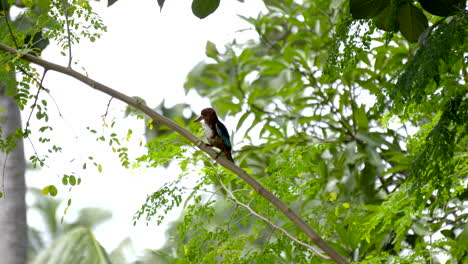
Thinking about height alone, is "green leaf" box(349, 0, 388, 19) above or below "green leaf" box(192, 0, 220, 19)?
below

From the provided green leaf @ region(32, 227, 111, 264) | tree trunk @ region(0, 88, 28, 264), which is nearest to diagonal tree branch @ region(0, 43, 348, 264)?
tree trunk @ region(0, 88, 28, 264)

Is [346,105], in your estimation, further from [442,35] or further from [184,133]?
[442,35]

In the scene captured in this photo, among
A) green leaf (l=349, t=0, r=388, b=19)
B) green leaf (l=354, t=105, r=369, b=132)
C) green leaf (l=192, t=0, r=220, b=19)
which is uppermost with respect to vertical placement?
green leaf (l=354, t=105, r=369, b=132)

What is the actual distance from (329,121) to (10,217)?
1124 mm

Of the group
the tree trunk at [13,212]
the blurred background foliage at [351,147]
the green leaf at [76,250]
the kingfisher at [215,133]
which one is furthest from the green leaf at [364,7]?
the green leaf at [76,250]

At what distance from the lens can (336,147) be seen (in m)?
1.87

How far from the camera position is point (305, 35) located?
1859 mm

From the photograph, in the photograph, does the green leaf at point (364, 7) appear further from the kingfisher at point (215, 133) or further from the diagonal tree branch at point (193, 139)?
the kingfisher at point (215, 133)

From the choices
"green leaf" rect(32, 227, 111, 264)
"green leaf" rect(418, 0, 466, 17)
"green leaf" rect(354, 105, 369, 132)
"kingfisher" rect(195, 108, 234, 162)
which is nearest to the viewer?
"green leaf" rect(418, 0, 466, 17)

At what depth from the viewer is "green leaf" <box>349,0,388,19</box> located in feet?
2.13

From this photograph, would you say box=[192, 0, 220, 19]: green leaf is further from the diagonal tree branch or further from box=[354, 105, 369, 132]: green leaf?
box=[354, 105, 369, 132]: green leaf

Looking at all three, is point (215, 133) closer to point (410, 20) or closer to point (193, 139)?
point (193, 139)

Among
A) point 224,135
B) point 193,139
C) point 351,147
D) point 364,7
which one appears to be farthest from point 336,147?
point 364,7

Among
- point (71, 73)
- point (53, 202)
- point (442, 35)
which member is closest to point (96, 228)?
point (53, 202)
